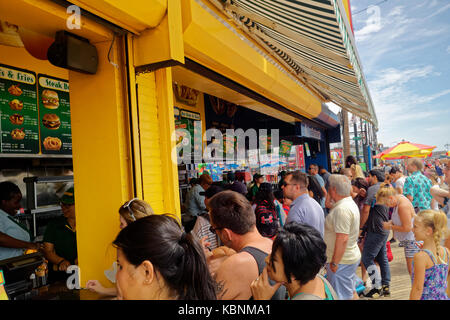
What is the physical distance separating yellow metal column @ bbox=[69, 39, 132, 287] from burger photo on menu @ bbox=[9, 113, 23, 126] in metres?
2.24

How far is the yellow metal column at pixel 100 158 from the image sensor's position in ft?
7.73

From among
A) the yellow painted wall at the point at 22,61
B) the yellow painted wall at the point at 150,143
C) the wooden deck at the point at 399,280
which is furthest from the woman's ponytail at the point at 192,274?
the yellow painted wall at the point at 22,61

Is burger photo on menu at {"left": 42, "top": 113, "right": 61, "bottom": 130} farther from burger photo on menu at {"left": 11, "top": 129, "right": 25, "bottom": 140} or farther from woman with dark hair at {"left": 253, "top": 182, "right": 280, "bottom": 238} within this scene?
woman with dark hair at {"left": 253, "top": 182, "right": 280, "bottom": 238}

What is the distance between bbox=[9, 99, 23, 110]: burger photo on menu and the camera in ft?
13.3

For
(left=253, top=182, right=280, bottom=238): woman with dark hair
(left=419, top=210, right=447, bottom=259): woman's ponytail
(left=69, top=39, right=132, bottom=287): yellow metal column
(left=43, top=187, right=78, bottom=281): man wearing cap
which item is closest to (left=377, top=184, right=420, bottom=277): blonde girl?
(left=419, top=210, right=447, bottom=259): woman's ponytail

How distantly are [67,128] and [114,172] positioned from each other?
299cm

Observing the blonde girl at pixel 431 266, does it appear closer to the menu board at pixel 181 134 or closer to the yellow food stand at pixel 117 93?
the yellow food stand at pixel 117 93

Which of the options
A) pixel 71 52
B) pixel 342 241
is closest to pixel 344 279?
pixel 342 241

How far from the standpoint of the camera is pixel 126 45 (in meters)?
2.44

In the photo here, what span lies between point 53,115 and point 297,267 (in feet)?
14.8

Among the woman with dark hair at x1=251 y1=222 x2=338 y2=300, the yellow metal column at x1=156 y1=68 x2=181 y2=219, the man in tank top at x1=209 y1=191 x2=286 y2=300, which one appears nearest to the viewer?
the woman with dark hair at x1=251 y1=222 x2=338 y2=300
